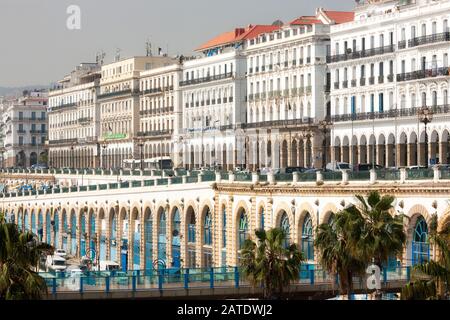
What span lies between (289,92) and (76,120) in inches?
2527

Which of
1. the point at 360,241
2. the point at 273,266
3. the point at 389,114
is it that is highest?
the point at 389,114

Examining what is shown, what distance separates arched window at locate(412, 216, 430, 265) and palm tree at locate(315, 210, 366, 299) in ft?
29.1

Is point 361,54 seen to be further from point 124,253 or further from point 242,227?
point 242,227

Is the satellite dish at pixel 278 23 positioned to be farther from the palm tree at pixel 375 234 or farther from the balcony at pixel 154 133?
the palm tree at pixel 375 234

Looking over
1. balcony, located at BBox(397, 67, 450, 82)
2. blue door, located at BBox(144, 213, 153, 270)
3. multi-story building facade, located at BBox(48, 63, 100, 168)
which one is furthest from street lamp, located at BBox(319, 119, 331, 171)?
multi-story building facade, located at BBox(48, 63, 100, 168)

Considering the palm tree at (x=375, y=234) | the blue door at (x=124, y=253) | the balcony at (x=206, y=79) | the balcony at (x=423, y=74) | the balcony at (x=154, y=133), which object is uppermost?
the balcony at (x=206, y=79)

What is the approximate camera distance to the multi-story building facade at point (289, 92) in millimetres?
108250

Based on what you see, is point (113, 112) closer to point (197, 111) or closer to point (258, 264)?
point (197, 111)

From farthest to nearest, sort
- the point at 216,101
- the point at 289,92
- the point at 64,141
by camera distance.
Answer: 1. the point at 64,141
2. the point at 216,101
3. the point at 289,92

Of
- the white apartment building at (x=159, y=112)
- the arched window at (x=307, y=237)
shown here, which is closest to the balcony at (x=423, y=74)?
the arched window at (x=307, y=237)

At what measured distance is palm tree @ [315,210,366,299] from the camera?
123 feet

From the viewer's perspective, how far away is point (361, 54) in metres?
99.5

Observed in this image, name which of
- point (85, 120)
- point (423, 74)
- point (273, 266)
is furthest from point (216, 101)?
point (273, 266)

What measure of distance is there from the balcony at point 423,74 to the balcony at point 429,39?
1885 millimetres
